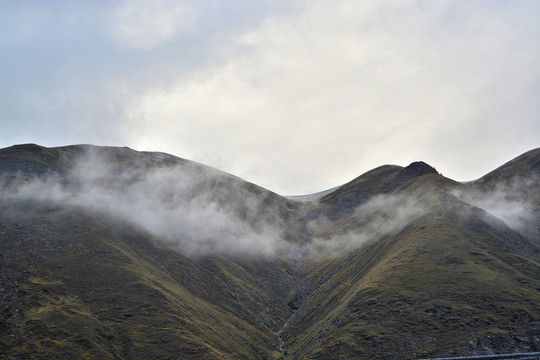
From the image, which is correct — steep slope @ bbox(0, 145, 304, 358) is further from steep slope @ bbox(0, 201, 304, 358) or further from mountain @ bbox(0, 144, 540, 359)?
mountain @ bbox(0, 144, 540, 359)

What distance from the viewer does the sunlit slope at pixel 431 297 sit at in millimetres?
95875

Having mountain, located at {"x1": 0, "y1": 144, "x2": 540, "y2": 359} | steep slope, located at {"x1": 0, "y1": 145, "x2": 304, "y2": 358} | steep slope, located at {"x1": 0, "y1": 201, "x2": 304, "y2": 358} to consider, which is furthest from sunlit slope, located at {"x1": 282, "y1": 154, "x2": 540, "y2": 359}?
steep slope, located at {"x1": 0, "y1": 145, "x2": 304, "y2": 358}

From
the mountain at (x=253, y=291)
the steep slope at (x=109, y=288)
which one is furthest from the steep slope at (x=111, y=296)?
the mountain at (x=253, y=291)

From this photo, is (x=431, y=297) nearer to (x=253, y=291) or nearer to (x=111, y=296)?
(x=253, y=291)

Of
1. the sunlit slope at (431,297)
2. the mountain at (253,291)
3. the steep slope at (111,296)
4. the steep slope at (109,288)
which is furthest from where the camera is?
the steep slope at (109,288)

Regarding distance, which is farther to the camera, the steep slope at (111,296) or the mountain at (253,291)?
the steep slope at (111,296)

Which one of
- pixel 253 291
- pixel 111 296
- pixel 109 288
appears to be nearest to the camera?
pixel 111 296

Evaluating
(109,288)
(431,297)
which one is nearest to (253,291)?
(109,288)

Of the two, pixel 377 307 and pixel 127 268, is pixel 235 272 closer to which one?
pixel 127 268

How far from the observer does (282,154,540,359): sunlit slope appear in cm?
9588

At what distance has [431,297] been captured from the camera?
111 metres

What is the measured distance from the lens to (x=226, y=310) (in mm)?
146875

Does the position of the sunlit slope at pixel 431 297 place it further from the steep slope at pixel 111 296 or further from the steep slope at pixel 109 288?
the steep slope at pixel 109 288

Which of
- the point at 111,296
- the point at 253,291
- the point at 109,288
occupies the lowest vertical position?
the point at 253,291
